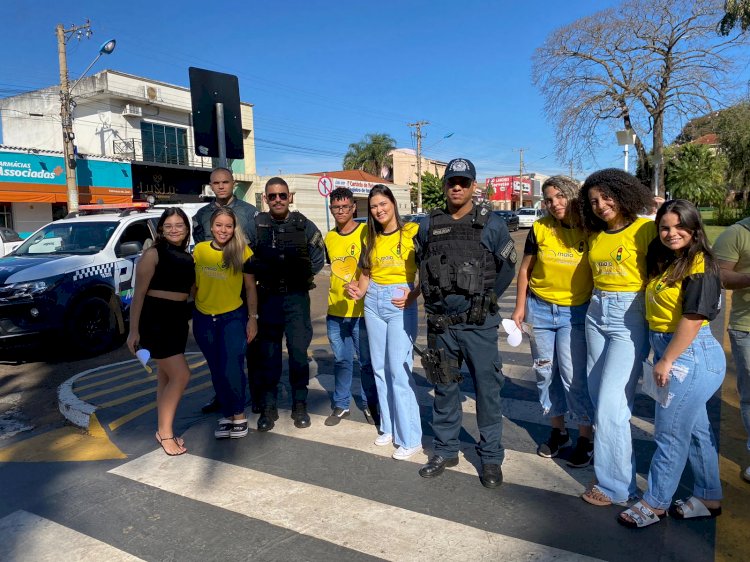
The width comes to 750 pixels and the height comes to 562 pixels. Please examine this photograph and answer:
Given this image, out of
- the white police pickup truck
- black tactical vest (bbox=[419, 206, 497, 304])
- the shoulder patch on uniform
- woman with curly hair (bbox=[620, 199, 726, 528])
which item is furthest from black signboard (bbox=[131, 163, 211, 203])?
woman with curly hair (bbox=[620, 199, 726, 528])

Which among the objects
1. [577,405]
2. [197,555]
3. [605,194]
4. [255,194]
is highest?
[255,194]

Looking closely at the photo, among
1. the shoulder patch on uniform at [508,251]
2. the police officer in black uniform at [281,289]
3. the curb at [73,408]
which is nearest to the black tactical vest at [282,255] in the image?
the police officer in black uniform at [281,289]

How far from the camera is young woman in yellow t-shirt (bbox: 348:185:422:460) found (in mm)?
3854

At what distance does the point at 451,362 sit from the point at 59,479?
2.78 metres

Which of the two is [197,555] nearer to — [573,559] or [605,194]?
[573,559]

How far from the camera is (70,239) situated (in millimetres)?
8250

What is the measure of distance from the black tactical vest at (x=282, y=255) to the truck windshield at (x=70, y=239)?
4.64 meters

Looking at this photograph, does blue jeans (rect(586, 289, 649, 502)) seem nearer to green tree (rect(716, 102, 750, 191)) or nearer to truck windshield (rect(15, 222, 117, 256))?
truck windshield (rect(15, 222, 117, 256))

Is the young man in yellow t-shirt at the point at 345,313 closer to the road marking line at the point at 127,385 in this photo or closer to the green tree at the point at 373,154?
the road marking line at the point at 127,385

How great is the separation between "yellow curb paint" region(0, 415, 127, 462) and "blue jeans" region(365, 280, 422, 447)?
203cm

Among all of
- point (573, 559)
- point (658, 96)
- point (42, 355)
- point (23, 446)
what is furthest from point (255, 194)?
point (573, 559)

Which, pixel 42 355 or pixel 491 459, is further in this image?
pixel 42 355

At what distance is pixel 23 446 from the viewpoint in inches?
175

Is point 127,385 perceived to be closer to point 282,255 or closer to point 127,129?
point 282,255
